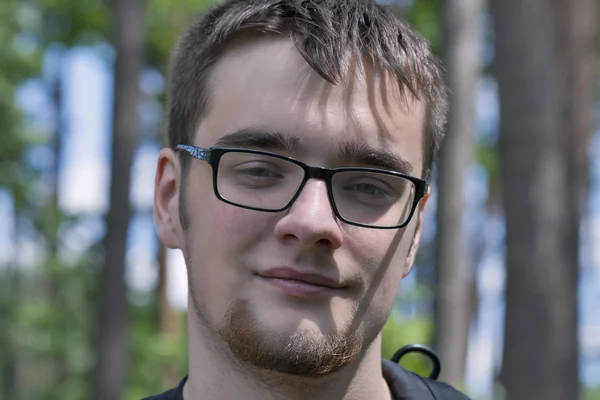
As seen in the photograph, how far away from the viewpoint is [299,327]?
1.79 m

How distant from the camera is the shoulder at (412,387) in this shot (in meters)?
2.15

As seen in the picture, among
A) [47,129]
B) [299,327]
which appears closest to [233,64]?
[299,327]

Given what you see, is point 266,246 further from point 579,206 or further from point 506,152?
point 579,206

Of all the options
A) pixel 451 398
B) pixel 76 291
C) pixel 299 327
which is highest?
pixel 299 327

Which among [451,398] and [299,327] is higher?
[299,327]

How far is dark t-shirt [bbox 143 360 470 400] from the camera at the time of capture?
84.6 inches

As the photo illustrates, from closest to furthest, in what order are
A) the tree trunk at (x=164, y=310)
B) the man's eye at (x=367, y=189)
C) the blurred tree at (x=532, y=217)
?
the man's eye at (x=367, y=189), the blurred tree at (x=532, y=217), the tree trunk at (x=164, y=310)

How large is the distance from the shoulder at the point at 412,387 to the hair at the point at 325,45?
0.53 meters

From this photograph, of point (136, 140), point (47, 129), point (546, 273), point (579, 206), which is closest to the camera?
point (546, 273)

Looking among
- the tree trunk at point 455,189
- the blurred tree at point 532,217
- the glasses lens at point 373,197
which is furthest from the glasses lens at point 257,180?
the tree trunk at point 455,189

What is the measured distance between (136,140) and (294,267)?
882 cm

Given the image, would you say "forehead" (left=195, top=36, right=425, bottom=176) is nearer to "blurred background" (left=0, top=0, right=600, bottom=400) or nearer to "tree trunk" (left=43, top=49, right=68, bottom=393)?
"blurred background" (left=0, top=0, right=600, bottom=400)

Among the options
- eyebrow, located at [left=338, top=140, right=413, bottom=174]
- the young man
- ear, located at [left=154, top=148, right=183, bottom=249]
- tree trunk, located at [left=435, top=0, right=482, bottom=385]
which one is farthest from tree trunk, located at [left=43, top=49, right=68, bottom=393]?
eyebrow, located at [left=338, top=140, right=413, bottom=174]

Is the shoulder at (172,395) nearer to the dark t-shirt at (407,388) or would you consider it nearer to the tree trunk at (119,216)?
the dark t-shirt at (407,388)
